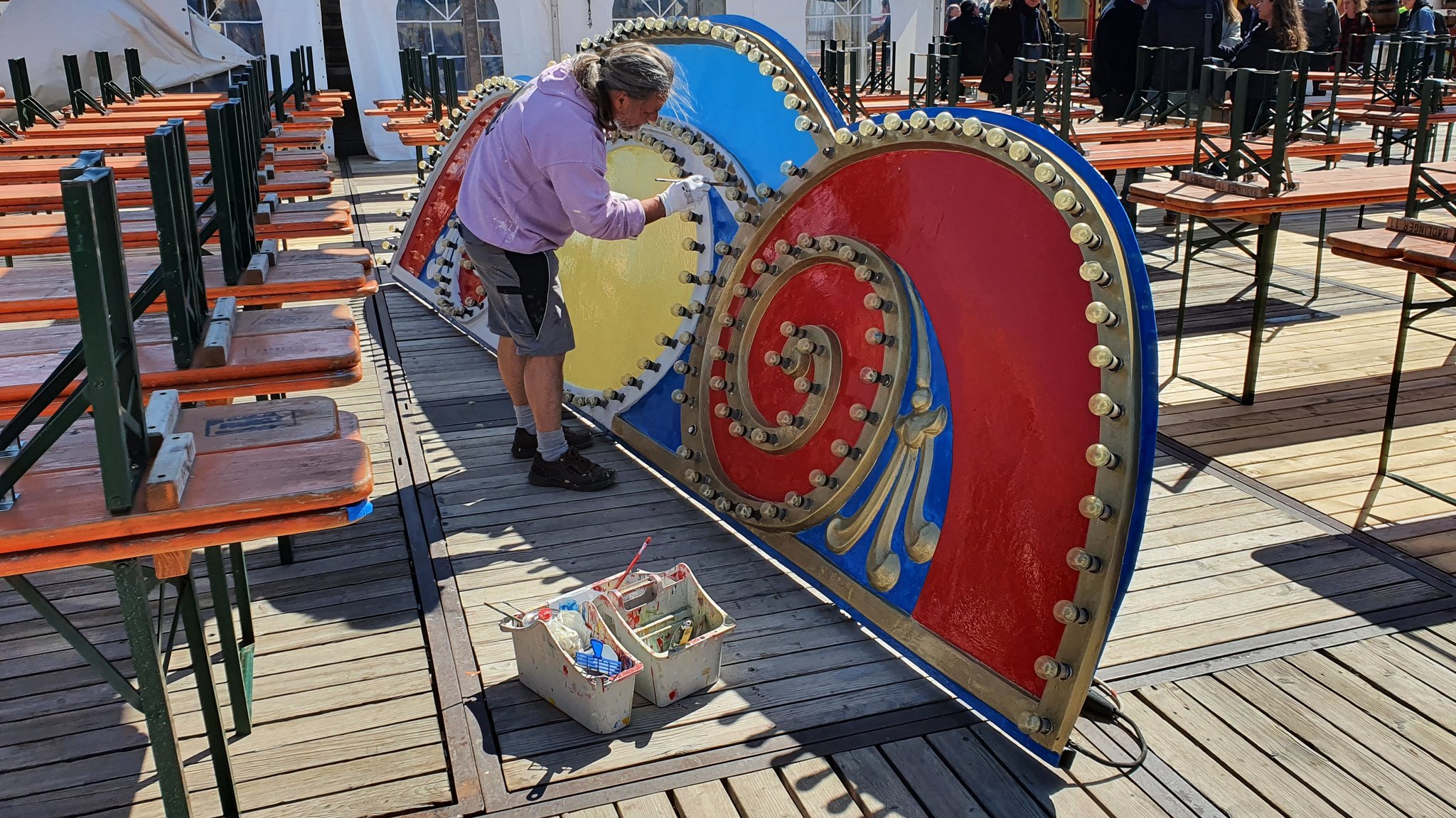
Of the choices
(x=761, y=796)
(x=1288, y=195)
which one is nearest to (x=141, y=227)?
(x=761, y=796)

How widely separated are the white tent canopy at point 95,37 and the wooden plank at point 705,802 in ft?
43.3

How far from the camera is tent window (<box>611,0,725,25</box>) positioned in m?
14.8

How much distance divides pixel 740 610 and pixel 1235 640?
147 centimetres

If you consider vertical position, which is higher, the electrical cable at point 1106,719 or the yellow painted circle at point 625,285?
the yellow painted circle at point 625,285

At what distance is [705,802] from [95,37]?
1380 centimetres

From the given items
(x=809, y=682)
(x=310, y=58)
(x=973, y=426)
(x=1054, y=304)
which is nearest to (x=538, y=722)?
(x=809, y=682)

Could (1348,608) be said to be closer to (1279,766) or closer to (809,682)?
(1279,766)

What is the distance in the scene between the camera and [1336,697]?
319cm

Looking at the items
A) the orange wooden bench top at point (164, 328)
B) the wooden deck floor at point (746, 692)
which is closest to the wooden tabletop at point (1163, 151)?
the wooden deck floor at point (746, 692)

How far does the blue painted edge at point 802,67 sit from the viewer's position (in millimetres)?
3893

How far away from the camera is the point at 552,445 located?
461 cm

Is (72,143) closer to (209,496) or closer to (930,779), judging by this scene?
(209,496)

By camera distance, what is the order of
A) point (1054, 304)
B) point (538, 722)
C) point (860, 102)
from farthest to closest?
1. point (860, 102)
2. point (538, 722)
3. point (1054, 304)

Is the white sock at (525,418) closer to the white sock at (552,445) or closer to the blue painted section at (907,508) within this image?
the white sock at (552,445)
